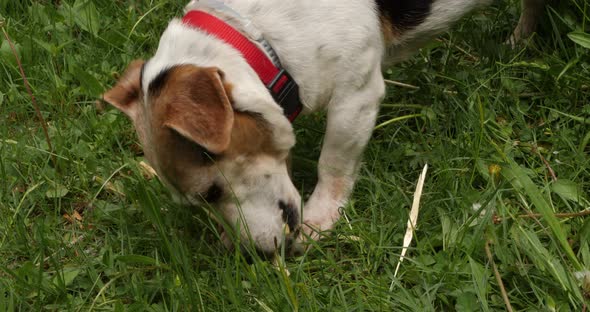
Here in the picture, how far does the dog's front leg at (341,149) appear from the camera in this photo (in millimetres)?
→ 3152

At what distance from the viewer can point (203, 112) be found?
256 cm

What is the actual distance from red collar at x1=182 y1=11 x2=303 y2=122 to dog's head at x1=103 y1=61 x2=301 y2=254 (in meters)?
0.15

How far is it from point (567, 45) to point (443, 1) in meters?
0.85

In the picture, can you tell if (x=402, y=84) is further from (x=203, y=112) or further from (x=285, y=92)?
(x=203, y=112)

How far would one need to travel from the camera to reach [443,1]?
11.1 ft

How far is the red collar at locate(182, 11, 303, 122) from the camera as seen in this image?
285 cm

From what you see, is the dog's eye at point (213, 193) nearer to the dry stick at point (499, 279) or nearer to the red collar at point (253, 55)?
the red collar at point (253, 55)

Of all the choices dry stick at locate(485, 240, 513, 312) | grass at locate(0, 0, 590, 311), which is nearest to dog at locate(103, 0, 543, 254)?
grass at locate(0, 0, 590, 311)

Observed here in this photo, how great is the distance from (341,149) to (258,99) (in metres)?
0.54

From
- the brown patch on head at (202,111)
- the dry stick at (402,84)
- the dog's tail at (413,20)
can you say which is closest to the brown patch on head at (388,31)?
the dog's tail at (413,20)

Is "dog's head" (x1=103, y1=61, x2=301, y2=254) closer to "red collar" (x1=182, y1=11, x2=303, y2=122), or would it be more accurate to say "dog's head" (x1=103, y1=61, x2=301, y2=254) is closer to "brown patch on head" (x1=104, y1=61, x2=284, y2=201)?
"brown patch on head" (x1=104, y1=61, x2=284, y2=201)

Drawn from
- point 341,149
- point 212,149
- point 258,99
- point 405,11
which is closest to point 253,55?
point 258,99

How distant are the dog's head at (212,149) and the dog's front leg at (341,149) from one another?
214mm

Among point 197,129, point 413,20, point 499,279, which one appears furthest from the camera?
point 413,20
